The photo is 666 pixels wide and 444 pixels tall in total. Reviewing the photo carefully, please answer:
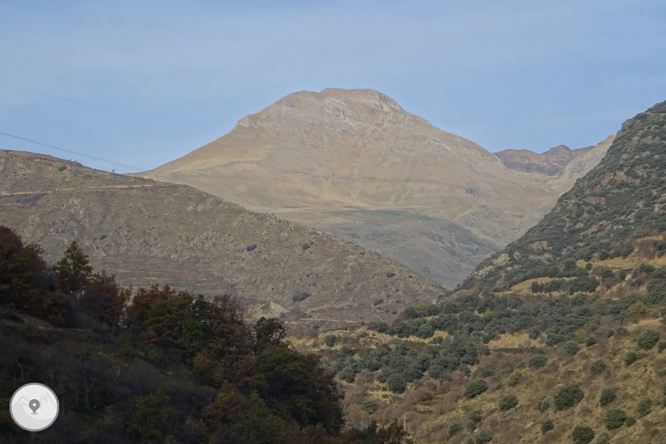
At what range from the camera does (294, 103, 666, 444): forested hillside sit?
40844 mm

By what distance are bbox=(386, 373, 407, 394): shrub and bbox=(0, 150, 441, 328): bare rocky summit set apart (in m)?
36.3

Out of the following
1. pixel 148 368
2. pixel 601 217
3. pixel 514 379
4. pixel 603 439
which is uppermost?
pixel 601 217

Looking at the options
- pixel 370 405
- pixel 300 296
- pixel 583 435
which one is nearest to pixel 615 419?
pixel 583 435

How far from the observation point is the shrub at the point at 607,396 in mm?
39500

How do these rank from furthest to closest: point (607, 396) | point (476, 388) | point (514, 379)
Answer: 1. point (476, 388)
2. point (514, 379)
3. point (607, 396)

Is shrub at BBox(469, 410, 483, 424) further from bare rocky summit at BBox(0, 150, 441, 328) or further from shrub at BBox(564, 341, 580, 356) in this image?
bare rocky summit at BBox(0, 150, 441, 328)

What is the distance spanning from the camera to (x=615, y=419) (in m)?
37.5

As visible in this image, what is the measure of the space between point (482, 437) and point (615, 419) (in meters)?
7.47

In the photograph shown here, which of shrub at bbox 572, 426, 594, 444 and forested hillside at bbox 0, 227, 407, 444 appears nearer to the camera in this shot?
forested hillside at bbox 0, 227, 407, 444

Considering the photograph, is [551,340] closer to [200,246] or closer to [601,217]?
[601,217]

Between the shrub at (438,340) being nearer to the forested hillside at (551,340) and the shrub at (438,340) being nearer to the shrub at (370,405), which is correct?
the forested hillside at (551,340)

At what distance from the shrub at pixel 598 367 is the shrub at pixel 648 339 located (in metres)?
1.97

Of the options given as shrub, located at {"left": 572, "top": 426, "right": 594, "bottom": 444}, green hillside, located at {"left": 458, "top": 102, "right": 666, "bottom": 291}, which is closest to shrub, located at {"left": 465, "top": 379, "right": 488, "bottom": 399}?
shrub, located at {"left": 572, "top": 426, "right": 594, "bottom": 444}

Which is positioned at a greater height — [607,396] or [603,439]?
[607,396]
